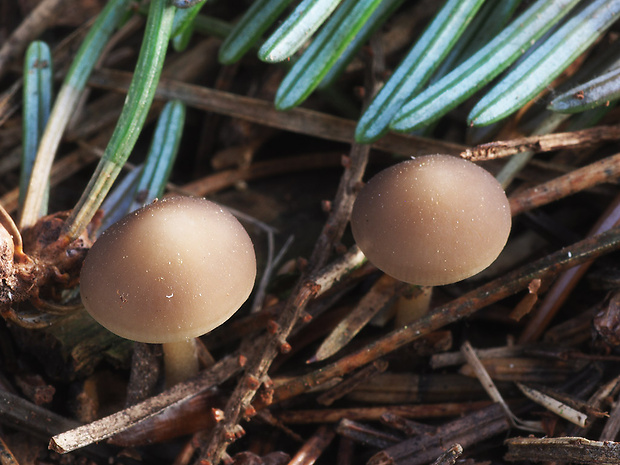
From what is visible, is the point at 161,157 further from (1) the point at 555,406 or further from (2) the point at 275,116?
(1) the point at 555,406

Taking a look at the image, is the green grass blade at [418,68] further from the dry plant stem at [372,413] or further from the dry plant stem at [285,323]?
the dry plant stem at [372,413]

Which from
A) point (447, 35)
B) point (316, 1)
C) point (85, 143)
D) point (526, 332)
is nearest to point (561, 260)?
point (526, 332)

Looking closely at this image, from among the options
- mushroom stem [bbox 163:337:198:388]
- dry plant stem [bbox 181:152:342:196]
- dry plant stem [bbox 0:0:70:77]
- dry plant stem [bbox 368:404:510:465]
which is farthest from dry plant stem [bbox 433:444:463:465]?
dry plant stem [bbox 0:0:70:77]

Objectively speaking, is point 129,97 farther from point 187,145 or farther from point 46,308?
point 187,145

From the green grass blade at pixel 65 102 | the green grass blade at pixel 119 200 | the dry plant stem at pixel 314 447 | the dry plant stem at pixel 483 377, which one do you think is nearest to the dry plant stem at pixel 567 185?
the dry plant stem at pixel 483 377

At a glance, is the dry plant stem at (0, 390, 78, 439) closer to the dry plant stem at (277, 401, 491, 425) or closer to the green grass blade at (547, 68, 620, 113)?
the dry plant stem at (277, 401, 491, 425)

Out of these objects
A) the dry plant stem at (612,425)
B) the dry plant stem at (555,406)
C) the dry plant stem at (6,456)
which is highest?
the dry plant stem at (612,425)
